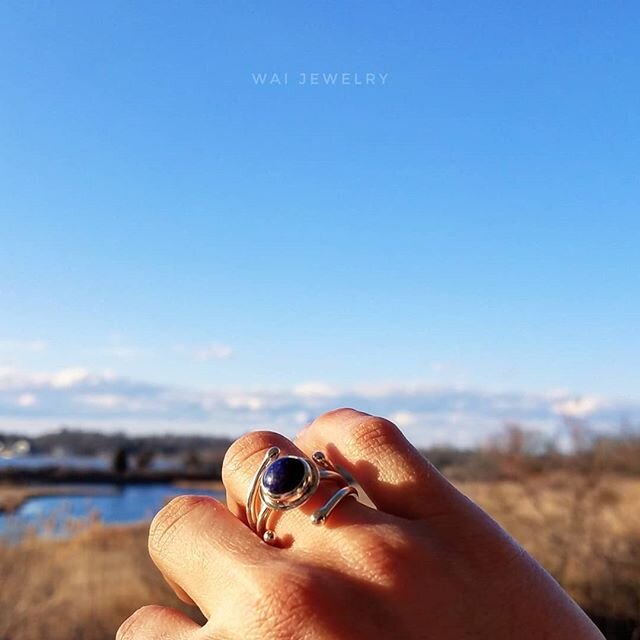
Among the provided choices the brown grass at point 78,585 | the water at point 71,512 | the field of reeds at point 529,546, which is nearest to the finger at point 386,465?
the brown grass at point 78,585

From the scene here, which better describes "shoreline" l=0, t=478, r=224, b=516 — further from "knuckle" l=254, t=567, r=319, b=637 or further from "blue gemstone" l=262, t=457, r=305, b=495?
"knuckle" l=254, t=567, r=319, b=637

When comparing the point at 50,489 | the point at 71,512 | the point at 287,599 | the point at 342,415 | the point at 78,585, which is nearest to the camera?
the point at 287,599

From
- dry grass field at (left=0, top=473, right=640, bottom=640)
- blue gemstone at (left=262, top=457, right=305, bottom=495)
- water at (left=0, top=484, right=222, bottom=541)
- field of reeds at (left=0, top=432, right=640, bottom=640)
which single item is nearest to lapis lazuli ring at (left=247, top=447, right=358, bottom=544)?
blue gemstone at (left=262, top=457, right=305, bottom=495)

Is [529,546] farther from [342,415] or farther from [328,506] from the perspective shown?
[328,506]

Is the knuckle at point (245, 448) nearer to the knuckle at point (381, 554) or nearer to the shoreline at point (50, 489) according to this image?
the knuckle at point (381, 554)

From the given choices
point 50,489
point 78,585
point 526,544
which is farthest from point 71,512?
point 526,544
